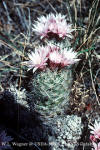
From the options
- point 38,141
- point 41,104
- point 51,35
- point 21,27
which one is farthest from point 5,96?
point 21,27

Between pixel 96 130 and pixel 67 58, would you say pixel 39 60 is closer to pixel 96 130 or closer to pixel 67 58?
pixel 67 58

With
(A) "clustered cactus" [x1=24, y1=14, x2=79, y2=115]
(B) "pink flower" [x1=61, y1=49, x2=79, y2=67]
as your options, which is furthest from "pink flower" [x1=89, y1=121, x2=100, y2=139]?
(B) "pink flower" [x1=61, y1=49, x2=79, y2=67]

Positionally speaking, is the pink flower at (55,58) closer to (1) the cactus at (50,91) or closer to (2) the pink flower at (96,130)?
(1) the cactus at (50,91)

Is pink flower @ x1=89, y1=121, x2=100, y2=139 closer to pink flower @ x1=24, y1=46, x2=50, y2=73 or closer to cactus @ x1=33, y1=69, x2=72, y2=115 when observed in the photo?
cactus @ x1=33, y1=69, x2=72, y2=115

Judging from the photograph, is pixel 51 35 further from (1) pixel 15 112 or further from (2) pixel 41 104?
(1) pixel 15 112

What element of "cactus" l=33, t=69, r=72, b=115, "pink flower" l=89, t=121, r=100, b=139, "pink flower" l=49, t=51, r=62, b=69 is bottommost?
"pink flower" l=89, t=121, r=100, b=139

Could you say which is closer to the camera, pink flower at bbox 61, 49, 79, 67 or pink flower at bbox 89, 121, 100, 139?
pink flower at bbox 61, 49, 79, 67

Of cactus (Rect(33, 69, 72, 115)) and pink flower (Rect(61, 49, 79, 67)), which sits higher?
pink flower (Rect(61, 49, 79, 67))

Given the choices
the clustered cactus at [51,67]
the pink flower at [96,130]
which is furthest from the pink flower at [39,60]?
the pink flower at [96,130]

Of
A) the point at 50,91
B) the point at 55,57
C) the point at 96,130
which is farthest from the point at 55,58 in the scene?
the point at 96,130
